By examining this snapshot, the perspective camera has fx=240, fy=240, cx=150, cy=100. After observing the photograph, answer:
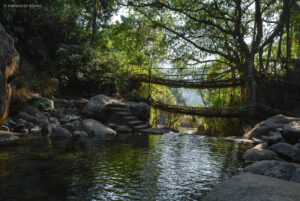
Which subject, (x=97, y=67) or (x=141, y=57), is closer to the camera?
(x=97, y=67)

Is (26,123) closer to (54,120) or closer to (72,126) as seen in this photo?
(54,120)

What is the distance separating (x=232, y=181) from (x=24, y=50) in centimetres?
1479

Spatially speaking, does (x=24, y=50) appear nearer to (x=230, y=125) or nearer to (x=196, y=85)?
(x=196, y=85)

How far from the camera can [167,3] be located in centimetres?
1461

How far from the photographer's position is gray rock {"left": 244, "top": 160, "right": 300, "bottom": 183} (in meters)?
3.57

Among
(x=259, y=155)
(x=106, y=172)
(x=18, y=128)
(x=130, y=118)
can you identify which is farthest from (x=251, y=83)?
(x=18, y=128)

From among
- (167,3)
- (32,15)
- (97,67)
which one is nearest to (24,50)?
(32,15)

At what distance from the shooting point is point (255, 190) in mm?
2545

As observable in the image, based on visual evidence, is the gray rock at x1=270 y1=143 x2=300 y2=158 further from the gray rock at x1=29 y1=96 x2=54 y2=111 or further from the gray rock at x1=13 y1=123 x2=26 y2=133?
the gray rock at x1=29 y1=96 x2=54 y2=111

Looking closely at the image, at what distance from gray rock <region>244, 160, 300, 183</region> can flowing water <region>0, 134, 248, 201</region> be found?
59cm

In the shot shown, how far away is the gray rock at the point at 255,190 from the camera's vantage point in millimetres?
2379

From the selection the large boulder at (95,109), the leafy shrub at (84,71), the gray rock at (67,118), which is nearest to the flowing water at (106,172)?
the gray rock at (67,118)

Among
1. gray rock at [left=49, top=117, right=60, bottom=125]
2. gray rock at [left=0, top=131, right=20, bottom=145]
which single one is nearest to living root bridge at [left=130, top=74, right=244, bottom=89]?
gray rock at [left=49, top=117, right=60, bottom=125]

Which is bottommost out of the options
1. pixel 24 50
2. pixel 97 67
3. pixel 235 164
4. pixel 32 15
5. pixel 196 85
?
pixel 235 164
